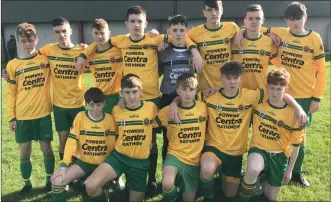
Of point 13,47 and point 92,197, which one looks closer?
point 92,197

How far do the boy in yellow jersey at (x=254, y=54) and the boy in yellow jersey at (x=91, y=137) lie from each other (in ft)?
6.01

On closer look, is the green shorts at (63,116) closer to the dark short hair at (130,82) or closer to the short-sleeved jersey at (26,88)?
the short-sleeved jersey at (26,88)

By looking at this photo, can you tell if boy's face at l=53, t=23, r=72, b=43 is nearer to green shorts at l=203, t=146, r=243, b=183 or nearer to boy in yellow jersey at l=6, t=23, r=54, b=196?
boy in yellow jersey at l=6, t=23, r=54, b=196

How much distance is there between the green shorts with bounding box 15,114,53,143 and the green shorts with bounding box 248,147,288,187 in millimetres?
2582

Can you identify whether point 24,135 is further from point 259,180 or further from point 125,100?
point 259,180

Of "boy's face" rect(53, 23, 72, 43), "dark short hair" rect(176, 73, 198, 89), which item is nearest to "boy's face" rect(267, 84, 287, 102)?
"dark short hair" rect(176, 73, 198, 89)

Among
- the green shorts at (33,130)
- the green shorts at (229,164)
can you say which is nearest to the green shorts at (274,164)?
the green shorts at (229,164)

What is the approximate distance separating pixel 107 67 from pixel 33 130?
49.5 inches

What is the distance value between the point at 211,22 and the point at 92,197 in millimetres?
2603

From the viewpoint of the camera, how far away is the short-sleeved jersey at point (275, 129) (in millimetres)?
3881

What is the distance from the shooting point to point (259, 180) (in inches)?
173

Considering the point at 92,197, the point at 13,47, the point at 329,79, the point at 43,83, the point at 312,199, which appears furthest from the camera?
the point at 13,47

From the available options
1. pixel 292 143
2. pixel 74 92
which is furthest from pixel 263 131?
pixel 74 92

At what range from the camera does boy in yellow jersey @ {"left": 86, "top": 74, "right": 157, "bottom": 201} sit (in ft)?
12.7
